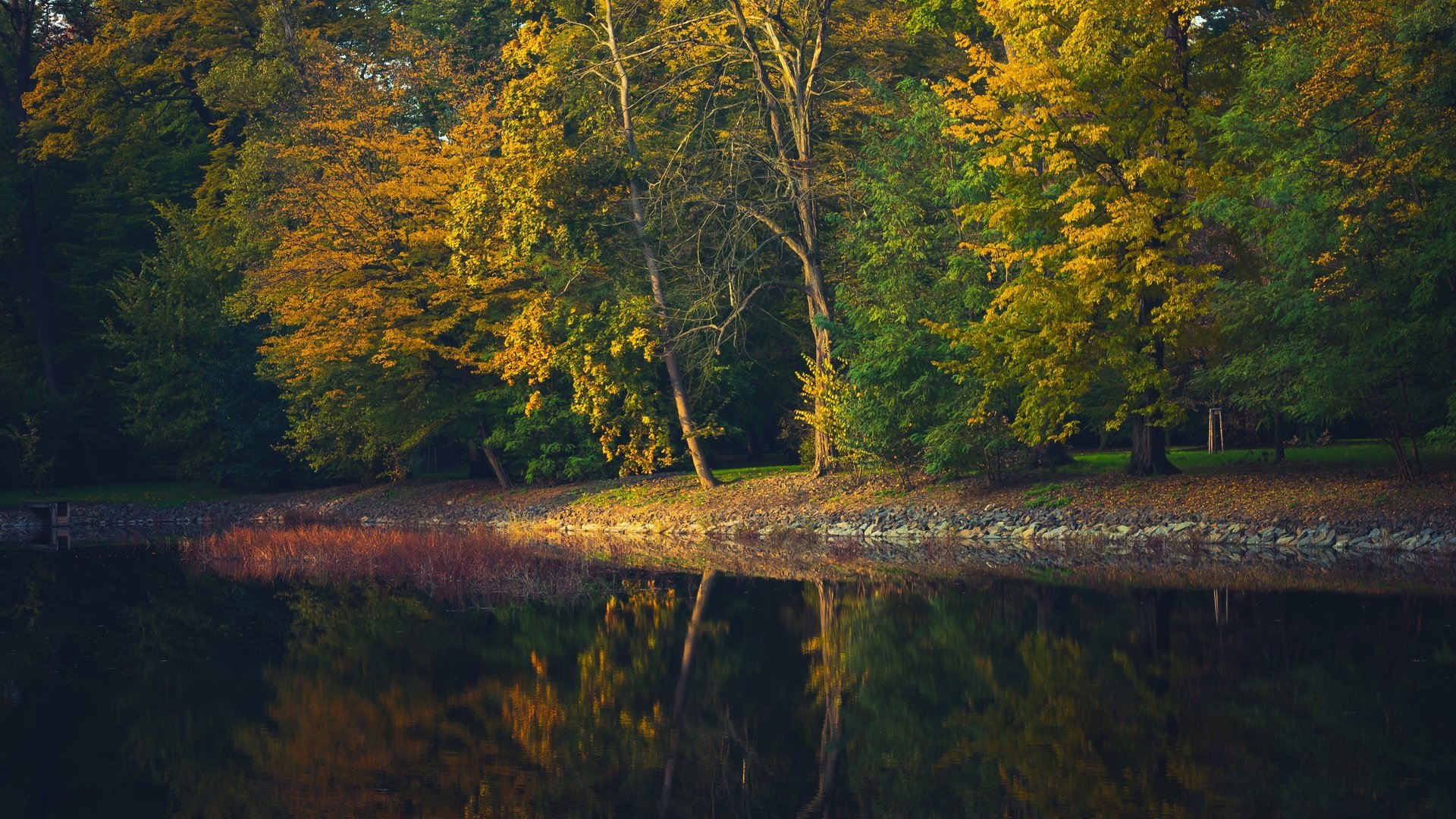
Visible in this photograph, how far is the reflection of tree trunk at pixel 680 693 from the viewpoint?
30.2 feet

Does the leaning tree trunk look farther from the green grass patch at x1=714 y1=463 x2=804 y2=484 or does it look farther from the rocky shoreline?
the green grass patch at x1=714 y1=463 x2=804 y2=484

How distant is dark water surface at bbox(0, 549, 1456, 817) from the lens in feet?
29.3

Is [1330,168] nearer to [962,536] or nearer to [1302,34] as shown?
[1302,34]

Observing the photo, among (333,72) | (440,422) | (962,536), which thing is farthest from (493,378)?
(962,536)

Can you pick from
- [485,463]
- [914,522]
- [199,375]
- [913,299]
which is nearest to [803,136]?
[913,299]

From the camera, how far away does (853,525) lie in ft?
96.2

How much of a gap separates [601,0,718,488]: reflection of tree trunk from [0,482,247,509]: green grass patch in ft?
61.3

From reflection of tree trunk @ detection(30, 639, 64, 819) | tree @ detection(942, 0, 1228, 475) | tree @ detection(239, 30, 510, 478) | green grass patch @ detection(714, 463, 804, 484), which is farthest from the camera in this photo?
tree @ detection(239, 30, 510, 478)

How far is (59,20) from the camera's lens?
169ft

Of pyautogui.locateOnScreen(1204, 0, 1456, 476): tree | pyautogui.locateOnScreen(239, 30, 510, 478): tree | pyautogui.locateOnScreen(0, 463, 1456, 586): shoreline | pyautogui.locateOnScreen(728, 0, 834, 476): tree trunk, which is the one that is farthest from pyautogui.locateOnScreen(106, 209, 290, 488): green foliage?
pyautogui.locateOnScreen(1204, 0, 1456, 476): tree

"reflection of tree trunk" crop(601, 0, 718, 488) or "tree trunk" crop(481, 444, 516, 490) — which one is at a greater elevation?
"reflection of tree trunk" crop(601, 0, 718, 488)

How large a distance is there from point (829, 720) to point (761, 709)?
74cm

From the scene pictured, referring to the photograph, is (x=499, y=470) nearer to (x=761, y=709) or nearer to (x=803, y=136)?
(x=803, y=136)

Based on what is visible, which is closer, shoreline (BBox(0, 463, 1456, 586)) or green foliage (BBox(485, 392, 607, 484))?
shoreline (BBox(0, 463, 1456, 586))
